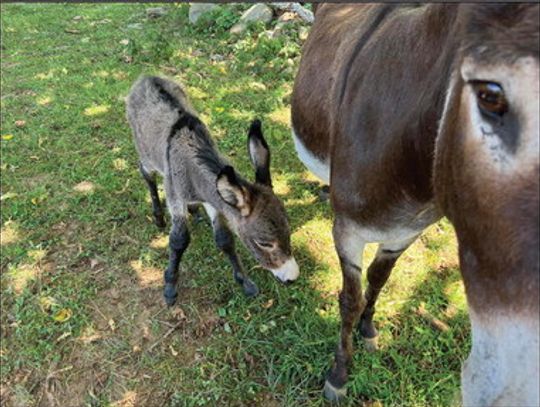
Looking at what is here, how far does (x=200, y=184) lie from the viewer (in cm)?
329

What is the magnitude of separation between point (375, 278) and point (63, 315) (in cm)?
225

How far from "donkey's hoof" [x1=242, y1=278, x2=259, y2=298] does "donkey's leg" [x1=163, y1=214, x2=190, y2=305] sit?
1.66 feet

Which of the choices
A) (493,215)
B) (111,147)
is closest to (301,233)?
(111,147)

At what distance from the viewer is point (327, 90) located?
2553 millimetres

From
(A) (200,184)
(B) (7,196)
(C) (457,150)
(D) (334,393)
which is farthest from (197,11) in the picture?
(C) (457,150)

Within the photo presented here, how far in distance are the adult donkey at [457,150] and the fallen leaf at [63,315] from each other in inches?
81.7

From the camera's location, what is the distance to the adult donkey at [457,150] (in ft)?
3.34

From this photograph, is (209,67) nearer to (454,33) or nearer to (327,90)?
(327,90)

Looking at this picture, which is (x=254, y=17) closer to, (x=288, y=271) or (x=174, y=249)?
(x=174, y=249)

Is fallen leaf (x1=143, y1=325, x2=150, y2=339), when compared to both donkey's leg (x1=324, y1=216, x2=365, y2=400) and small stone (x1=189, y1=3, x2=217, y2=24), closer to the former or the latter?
donkey's leg (x1=324, y1=216, x2=365, y2=400)

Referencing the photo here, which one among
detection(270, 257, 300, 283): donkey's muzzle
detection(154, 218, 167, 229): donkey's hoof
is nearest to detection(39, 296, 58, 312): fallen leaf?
detection(154, 218, 167, 229): donkey's hoof

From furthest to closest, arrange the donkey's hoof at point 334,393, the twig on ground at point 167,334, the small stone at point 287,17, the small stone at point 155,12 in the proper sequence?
the small stone at point 155,12 → the small stone at point 287,17 → the twig on ground at point 167,334 → the donkey's hoof at point 334,393

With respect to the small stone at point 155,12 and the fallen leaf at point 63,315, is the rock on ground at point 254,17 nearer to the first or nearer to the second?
the small stone at point 155,12

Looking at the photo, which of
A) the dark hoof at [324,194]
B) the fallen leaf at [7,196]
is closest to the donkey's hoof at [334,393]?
the dark hoof at [324,194]
